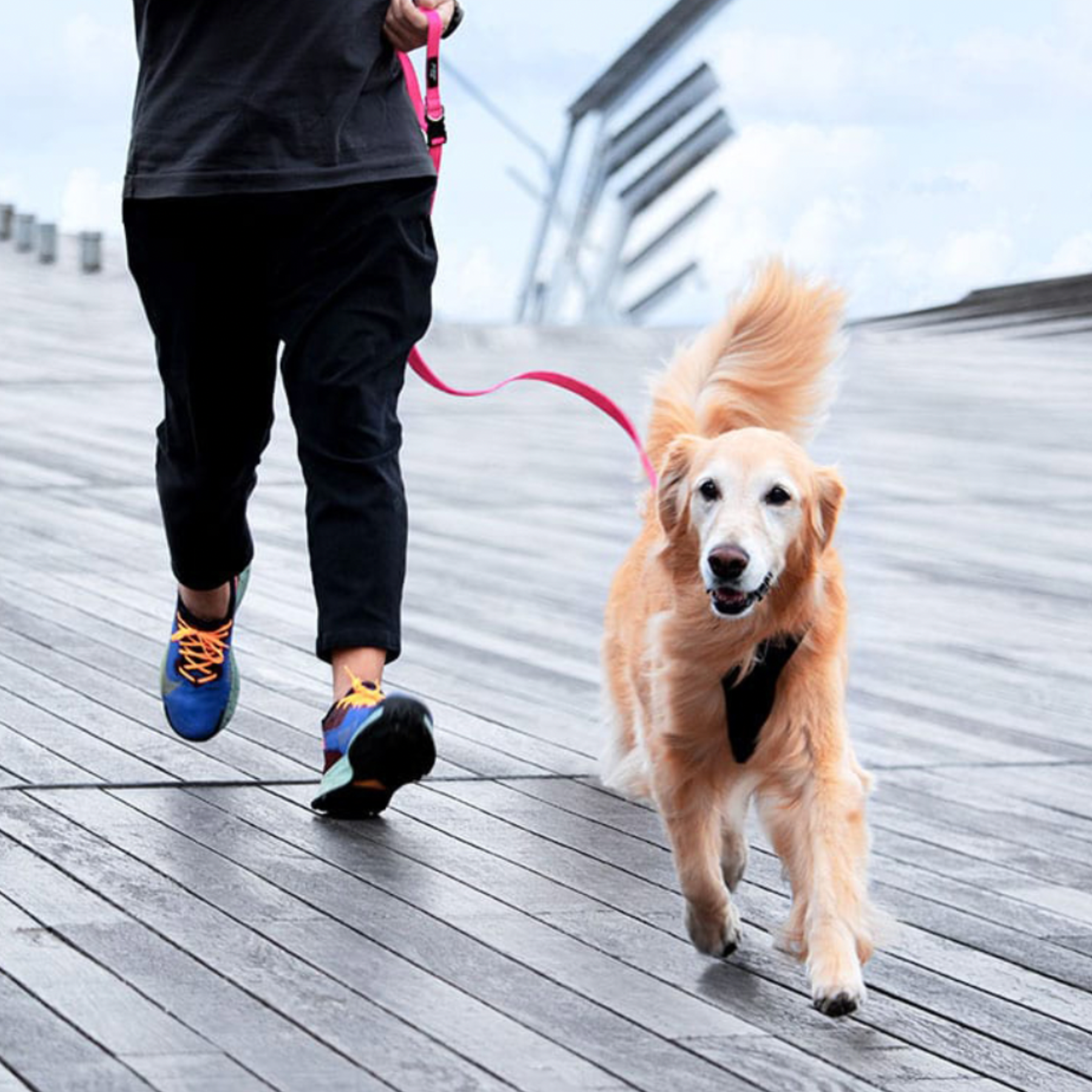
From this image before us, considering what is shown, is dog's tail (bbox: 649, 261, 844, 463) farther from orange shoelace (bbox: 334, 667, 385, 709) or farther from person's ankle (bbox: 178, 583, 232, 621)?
person's ankle (bbox: 178, 583, 232, 621)

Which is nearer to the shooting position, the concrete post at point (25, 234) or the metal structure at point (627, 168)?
the metal structure at point (627, 168)

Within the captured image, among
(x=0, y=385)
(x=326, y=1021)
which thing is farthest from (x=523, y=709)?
(x=0, y=385)

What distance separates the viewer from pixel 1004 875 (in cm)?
337

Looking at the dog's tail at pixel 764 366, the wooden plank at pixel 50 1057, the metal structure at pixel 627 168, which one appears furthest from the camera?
the metal structure at pixel 627 168

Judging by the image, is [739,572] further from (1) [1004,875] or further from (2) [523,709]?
(2) [523,709]

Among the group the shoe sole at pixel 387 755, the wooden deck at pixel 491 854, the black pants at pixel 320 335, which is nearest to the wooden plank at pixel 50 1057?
the wooden deck at pixel 491 854

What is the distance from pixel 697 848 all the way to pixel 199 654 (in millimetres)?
1192

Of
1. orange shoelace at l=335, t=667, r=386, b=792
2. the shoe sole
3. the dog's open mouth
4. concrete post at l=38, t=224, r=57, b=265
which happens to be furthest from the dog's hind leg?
concrete post at l=38, t=224, r=57, b=265

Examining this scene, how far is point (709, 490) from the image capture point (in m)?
2.97

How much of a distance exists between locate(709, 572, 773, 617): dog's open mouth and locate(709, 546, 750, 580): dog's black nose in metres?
0.02

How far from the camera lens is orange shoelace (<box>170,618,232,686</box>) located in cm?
378

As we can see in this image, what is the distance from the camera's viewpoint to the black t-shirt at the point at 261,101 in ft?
10.9

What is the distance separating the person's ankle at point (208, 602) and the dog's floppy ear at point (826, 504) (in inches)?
48.4

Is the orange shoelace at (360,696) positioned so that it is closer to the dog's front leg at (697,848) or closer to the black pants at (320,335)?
the black pants at (320,335)
